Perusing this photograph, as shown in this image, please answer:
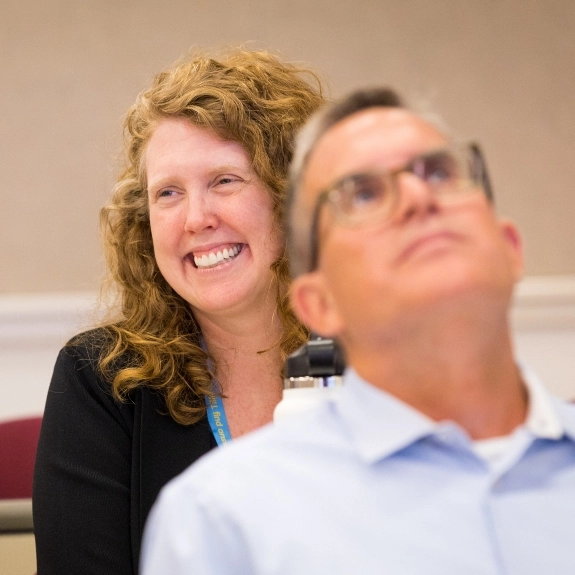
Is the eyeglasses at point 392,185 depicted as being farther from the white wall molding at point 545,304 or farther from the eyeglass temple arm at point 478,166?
the white wall molding at point 545,304

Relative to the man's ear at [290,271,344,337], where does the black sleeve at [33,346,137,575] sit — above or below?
below

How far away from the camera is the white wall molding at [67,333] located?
2299 mm

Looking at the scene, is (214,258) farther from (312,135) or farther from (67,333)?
(67,333)

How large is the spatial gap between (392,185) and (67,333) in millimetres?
1798

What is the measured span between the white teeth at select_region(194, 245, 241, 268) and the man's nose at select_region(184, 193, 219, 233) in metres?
0.04

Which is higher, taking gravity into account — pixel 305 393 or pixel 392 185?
pixel 392 185

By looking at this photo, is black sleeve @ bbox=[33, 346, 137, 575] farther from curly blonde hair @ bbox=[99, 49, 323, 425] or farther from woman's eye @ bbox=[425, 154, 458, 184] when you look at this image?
woman's eye @ bbox=[425, 154, 458, 184]

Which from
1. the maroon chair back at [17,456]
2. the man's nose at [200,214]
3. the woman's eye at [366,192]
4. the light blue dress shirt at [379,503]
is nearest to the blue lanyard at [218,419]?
the man's nose at [200,214]

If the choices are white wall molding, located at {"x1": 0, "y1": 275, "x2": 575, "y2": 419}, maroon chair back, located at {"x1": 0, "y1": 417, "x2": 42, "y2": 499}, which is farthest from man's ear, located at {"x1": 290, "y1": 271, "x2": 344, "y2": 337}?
white wall molding, located at {"x1": 0, "y1": 275, "x2": 575, "y2": 419}

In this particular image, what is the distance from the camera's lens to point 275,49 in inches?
93.7

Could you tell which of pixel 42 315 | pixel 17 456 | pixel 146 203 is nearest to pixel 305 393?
pixel 146 203

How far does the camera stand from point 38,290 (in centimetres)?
236

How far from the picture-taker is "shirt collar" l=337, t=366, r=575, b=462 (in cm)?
68

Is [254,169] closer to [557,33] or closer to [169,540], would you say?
[169,540]
